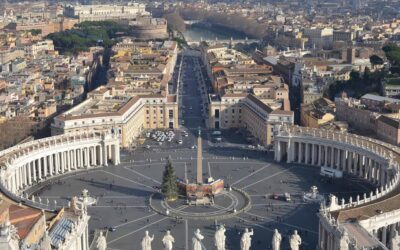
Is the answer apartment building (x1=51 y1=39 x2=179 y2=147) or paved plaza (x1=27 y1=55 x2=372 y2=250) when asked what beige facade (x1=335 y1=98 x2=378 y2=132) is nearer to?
paved plaza (x1=27 y1=55 x2=372 y2=250)

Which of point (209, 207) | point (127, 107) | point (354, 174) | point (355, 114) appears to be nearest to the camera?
point (209, 207)

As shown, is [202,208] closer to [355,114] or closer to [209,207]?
[209,207]

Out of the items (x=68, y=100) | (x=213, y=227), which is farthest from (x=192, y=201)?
(x=68, y=100)

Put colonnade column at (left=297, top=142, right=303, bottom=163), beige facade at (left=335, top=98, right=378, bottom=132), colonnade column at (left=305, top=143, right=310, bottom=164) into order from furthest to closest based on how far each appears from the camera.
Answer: beige facade at (left=335, top=98, right=378, bottom=132), colonnade column at (left=297, top=142, right=303, bottom=163), colonnade column at (left=305, top=143, right=310, bottom=164)

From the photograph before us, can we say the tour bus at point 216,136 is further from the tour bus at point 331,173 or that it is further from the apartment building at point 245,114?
the tour bus at point 331,173

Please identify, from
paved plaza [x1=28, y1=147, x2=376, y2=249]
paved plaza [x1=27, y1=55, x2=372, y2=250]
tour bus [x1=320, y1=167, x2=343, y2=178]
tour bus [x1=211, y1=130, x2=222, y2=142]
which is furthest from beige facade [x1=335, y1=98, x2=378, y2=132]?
tour bus [x1=211, y1=130, x2=222, y2=142]

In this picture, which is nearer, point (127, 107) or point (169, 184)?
point (169, 184)

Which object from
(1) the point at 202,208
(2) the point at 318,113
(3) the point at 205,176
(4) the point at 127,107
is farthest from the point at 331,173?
(4) the point at 127,107

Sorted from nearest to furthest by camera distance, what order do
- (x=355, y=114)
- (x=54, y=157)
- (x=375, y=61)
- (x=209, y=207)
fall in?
(x=209, y=207) < (x=54, y=157) < (x=355, y=114) < (x=375, y=61)

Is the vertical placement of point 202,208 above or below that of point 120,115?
below
